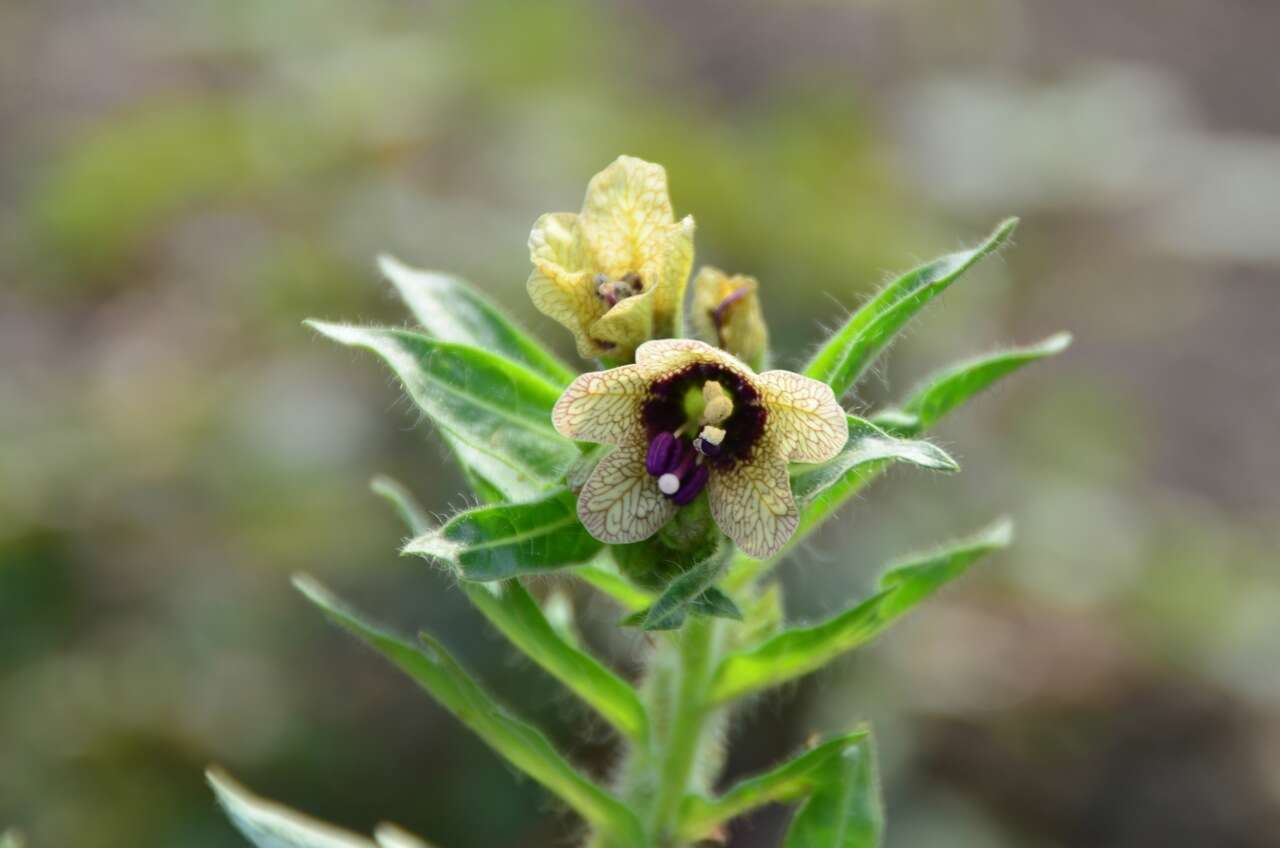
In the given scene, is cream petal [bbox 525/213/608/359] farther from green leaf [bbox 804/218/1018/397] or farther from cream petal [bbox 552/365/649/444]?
green leaf [bbox 804/218/1018/397]

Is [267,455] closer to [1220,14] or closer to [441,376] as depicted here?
[441,376]

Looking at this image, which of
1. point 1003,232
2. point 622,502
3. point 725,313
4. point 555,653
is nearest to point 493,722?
point 555,653

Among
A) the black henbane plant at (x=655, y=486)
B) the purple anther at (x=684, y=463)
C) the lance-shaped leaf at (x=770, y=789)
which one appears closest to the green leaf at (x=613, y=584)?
the black henbane plant at (x=655, y=486)

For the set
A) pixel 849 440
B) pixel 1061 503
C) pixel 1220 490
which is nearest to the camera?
pixel 849 440

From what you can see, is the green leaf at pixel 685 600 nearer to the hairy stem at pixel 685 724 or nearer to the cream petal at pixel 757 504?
the cream petal at pixel 757 504

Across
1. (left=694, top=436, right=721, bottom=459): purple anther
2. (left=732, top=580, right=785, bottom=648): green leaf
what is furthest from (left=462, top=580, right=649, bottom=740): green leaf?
(left=694, top=436, right=721, bottom=459): purple anther

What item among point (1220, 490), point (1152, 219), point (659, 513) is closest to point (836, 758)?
→ point (659, 513)
